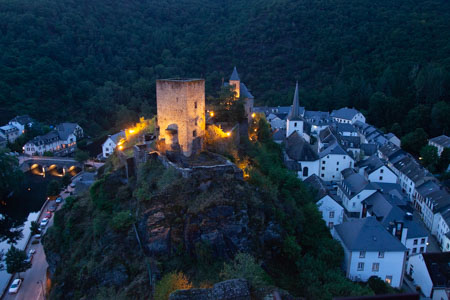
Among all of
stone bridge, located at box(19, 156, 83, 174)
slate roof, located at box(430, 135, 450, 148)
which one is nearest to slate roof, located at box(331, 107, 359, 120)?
slate roof, located at box(430, 135, 450, 148)

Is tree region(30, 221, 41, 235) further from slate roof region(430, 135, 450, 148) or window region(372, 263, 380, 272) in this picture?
slate roof region(430, 135, 450, 148)

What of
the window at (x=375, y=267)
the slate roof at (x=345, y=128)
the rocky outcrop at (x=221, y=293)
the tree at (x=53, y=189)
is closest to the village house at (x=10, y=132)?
the tree at (x=53, y=189)

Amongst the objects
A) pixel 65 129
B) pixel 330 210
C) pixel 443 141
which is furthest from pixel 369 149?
pixel 65 129

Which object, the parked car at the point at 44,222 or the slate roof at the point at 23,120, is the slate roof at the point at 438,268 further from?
the slate roof at the point at 23,120

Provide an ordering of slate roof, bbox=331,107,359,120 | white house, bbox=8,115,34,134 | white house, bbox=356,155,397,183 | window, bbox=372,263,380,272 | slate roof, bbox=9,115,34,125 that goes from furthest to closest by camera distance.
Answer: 1. slate roof, bbox=331,107,359,120
2. slate roof, bbox=9,115,34,125
3. white house, bbox=8,115,34,134
4. white house, bbox=356,155,397,183
5. window, bbox=372,263,380,272

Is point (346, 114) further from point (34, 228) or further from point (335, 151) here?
point (34, 228)

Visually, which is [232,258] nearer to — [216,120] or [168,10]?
[216,120]
